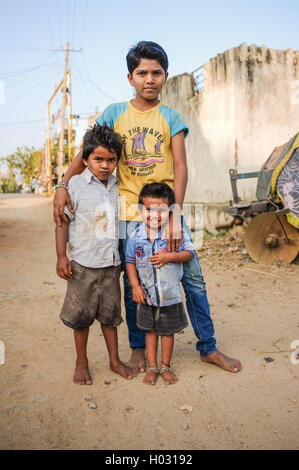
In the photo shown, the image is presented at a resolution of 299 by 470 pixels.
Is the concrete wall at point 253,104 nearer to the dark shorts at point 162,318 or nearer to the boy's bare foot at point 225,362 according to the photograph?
the boy's bare foot at point 225,362

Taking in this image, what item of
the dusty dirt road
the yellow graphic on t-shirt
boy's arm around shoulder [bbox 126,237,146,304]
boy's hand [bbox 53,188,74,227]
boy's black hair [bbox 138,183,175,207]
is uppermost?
the yellow graphic on t-shirt

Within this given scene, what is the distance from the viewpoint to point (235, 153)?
7145mm

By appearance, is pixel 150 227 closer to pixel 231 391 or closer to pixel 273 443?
pixel 231 391

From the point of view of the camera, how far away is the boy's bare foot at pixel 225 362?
7.71 feet

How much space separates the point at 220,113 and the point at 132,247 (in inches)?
239

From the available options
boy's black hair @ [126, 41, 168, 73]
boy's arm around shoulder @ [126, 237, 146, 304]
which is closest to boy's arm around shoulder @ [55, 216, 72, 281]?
boy's arm around shoulder @ [126, 237, 146, 304]

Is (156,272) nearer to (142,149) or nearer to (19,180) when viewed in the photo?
(142,149)

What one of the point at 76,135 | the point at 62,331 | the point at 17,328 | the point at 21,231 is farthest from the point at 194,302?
the point at 76,135

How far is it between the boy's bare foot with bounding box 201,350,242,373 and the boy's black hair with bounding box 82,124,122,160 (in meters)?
1.43

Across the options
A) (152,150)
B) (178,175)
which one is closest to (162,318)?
(178,175)

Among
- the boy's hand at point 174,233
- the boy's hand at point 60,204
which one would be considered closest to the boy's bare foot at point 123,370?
the boy's hand at point 174,233

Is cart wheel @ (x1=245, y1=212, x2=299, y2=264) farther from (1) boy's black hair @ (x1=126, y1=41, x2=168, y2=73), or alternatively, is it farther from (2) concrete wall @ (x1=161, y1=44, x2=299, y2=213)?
(1) boy's black hair @ (x1=126, y1=41, x2=168, y2=73)

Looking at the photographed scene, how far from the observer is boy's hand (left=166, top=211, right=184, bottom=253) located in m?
2.16
